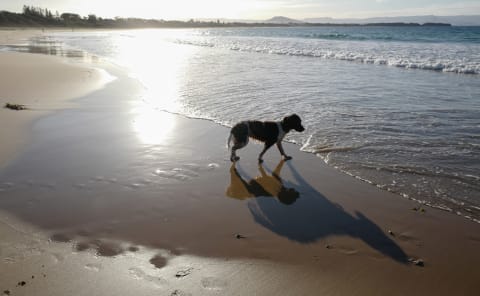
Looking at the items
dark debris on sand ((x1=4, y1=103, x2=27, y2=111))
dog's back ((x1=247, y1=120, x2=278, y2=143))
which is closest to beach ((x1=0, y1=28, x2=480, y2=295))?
dog's back ((x1=247, y1=120, x2=278, y2=143))

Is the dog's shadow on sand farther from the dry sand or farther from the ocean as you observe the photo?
the dry sand

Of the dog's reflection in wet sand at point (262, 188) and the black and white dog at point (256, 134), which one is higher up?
the black and white dog at point (256, 134)

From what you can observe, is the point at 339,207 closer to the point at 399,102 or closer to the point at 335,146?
the point at 335,146

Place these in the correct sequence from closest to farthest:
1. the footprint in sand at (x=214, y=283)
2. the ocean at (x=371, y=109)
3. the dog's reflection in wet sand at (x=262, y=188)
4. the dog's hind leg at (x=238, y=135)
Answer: the footprint in sand at (x=214, y=283)
the dog's reflection in wet sand at (x=262, y=188)
the ocean at (x=371, y=109)
the dog's hind leg at (x=238, y=135)

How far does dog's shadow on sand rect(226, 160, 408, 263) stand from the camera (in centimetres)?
373

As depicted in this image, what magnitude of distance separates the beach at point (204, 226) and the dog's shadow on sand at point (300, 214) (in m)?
0.02

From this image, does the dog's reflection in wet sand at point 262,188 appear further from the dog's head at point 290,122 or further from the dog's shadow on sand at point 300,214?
the dog's head at point 290,122

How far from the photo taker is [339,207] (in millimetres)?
4414

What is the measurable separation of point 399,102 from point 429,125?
7.15 ft

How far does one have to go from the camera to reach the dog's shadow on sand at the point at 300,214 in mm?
3727

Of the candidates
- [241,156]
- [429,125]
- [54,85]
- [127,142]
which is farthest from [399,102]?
[54,85]

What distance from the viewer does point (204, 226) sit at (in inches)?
156

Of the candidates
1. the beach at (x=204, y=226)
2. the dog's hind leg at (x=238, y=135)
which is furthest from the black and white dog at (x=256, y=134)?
the beach at (x=204, y=226)

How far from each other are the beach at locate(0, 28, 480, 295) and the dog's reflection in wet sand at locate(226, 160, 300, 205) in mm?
29
